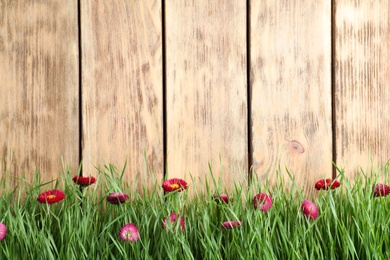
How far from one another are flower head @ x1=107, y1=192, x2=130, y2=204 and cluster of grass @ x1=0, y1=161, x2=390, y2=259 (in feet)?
0.05

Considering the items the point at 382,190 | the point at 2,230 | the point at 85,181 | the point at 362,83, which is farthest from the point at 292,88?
the point at 2,230

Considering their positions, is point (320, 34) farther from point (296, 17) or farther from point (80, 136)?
point (80, 136)

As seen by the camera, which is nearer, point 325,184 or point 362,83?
point 325,184

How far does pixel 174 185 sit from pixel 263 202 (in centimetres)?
22

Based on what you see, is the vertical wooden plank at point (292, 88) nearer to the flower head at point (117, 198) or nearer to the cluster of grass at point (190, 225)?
the cluster of grass at point (190, 225)

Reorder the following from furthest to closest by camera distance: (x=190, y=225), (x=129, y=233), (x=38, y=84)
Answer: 1. (x=38, y=84)
2. (x=190, y=225)
3. (x=129, y=233)

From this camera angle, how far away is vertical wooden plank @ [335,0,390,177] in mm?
1467

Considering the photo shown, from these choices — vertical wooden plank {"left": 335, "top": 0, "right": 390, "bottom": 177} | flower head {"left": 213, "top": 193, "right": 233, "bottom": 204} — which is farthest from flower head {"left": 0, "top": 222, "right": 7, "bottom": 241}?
vertical wooden plank {"left": 335, "top": 0, "right": 390, "bottom": 177}

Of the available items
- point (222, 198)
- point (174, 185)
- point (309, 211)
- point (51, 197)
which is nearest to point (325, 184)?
point (309, 211)

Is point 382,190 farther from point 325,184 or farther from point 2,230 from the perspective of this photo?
point 2,230

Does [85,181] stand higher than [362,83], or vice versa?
[362,83]

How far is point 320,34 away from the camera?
57.5 inches

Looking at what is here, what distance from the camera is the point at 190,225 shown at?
1.25m

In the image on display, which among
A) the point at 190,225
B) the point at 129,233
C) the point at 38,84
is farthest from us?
the point at 38,84
